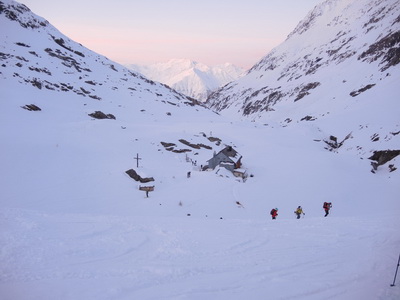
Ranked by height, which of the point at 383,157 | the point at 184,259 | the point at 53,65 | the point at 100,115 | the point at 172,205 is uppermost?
the point at 53,65

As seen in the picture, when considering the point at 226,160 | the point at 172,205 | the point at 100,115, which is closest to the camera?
the point at 172,205

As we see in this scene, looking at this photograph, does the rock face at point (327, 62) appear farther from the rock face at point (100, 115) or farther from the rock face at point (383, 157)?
the rock face at point (100, 115)

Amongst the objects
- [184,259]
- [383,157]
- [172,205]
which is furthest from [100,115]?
[184,259]

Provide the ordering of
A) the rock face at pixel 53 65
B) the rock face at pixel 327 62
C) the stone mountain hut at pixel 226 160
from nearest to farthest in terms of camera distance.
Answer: the stone mountain hut at pixel 226 160
the rock face at pixel 53 65
the rock face at pixel 327 62

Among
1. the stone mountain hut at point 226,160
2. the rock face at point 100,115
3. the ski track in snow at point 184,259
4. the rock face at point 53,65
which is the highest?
the rock face at point 53,65

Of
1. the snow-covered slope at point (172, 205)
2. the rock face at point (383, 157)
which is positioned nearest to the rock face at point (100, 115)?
the snow-covered slope at point (172, 205)

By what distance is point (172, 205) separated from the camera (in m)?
23.3

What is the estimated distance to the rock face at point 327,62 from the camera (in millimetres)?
84750

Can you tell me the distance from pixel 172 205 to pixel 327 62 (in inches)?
4779

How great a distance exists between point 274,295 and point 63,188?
20845mm

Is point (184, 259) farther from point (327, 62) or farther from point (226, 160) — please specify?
point (327, 62)

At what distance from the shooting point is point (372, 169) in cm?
3550

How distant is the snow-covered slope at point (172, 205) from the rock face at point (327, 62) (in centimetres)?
2505

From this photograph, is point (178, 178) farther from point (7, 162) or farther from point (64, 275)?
point (64, 275)
